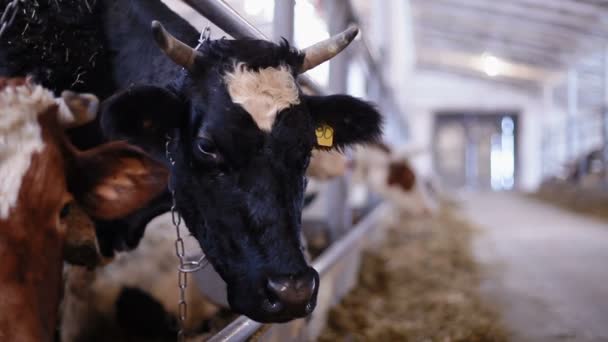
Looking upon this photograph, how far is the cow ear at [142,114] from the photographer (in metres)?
1.50

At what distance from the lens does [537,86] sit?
61.0ft

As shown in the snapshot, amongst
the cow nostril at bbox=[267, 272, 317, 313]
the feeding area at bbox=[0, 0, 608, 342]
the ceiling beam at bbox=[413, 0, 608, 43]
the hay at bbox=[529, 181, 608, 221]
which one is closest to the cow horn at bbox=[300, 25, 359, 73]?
the feeding area at bbox=[0, 0, 608, 342]

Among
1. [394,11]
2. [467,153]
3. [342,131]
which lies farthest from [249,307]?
[467,153]

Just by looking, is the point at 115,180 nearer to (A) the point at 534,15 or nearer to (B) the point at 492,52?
(A) the point at 534,15

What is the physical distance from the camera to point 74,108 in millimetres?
1511

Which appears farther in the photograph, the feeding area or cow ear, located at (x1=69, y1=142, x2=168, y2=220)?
cow ear, located at (x1=69, y1=142, x2=168, y2=220)

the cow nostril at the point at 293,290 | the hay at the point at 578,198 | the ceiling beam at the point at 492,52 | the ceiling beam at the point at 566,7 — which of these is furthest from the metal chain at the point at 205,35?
the ceiling beam at the point at 492,52

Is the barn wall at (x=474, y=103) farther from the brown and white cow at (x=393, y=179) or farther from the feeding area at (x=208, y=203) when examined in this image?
the feeding area at (x=208, y=203)

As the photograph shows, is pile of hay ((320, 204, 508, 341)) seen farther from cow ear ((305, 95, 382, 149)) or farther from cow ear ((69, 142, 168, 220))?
cow ear ((69, 142, 168, 220))

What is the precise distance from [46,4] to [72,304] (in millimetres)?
1188

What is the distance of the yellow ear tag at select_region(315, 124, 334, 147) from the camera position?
185 cm

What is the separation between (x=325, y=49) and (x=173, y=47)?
0.51 m

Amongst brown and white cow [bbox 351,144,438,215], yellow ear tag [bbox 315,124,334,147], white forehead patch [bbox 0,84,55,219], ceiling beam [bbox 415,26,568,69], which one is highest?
white forehead patch [bbox 0,84,55,219]

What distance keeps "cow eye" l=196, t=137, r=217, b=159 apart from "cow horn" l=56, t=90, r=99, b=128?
309mm
